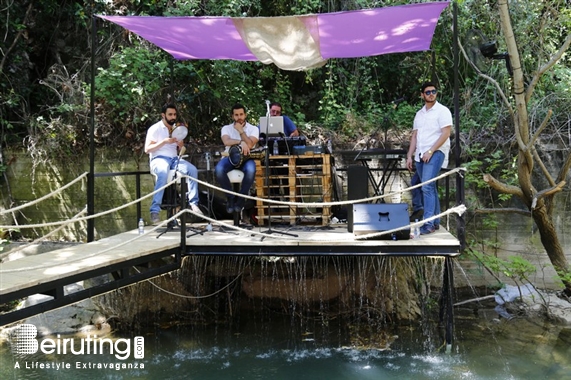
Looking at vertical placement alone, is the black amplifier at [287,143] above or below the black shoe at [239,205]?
above

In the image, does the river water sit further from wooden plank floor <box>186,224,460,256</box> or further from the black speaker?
the black speaker

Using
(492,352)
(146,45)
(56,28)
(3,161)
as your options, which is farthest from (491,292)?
(56,28)

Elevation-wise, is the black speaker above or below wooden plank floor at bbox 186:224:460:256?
above

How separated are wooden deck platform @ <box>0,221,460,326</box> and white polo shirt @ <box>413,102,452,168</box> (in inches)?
34.3

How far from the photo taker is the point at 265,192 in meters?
6.21

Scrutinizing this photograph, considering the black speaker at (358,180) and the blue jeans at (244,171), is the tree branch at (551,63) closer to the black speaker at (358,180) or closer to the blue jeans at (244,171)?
the black speaker at (358,180)

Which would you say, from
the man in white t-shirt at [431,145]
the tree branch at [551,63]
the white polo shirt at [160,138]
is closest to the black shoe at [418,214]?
the man in white t-shirt at [431,145]

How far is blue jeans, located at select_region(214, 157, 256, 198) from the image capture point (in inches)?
228

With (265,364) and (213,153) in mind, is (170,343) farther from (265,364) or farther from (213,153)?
(213,153)

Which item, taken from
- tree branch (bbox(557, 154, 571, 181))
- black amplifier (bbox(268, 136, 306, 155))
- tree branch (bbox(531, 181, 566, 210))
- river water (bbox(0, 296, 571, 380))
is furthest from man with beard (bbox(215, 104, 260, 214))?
tree branch (bbox(557, 154, 571, 181))

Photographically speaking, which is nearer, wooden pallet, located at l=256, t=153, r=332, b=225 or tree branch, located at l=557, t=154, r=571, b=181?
wooden pallet, located at l=256, t=153, r=332, b=225

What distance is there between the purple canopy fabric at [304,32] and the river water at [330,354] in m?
3.09

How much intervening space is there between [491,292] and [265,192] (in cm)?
332

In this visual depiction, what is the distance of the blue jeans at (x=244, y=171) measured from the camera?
5785 millimetres
